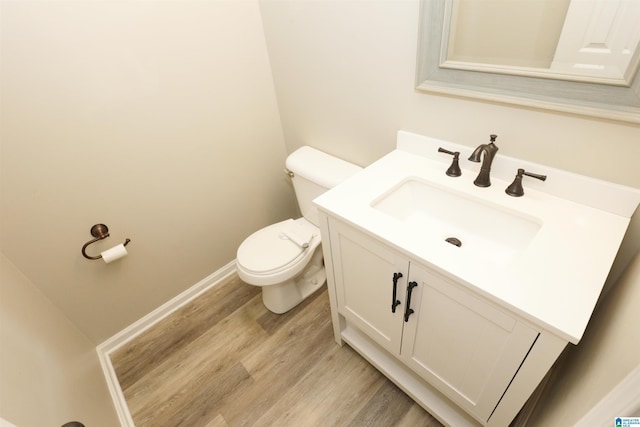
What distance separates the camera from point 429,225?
1112 mm

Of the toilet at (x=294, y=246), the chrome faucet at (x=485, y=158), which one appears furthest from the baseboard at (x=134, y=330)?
the chrome faucet at (x=485, y=158)

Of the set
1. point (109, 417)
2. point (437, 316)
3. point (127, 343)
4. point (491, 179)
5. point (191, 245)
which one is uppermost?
point (491, 179)

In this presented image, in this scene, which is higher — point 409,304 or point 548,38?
point 548,38

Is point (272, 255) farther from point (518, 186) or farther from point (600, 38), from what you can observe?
point (600, 38)

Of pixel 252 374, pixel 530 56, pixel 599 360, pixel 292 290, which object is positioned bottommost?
pixel 252 374

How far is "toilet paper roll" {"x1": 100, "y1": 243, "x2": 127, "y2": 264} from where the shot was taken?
1368 millimetres

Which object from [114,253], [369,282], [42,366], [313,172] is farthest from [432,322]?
[114,253]

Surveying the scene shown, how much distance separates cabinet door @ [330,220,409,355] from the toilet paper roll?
99 cm

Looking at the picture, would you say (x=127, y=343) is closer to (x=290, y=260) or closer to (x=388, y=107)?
(x=290, y=260)

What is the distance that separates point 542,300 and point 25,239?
1731 millimetres

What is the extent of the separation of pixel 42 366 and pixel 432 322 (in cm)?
121

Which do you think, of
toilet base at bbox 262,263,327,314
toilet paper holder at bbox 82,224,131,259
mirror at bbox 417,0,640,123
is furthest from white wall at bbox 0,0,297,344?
mirror at bbox 417,0,640,123

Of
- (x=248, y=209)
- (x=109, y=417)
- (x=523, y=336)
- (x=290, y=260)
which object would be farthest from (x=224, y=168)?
(x=523, y=336)

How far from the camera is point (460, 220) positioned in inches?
41.9
